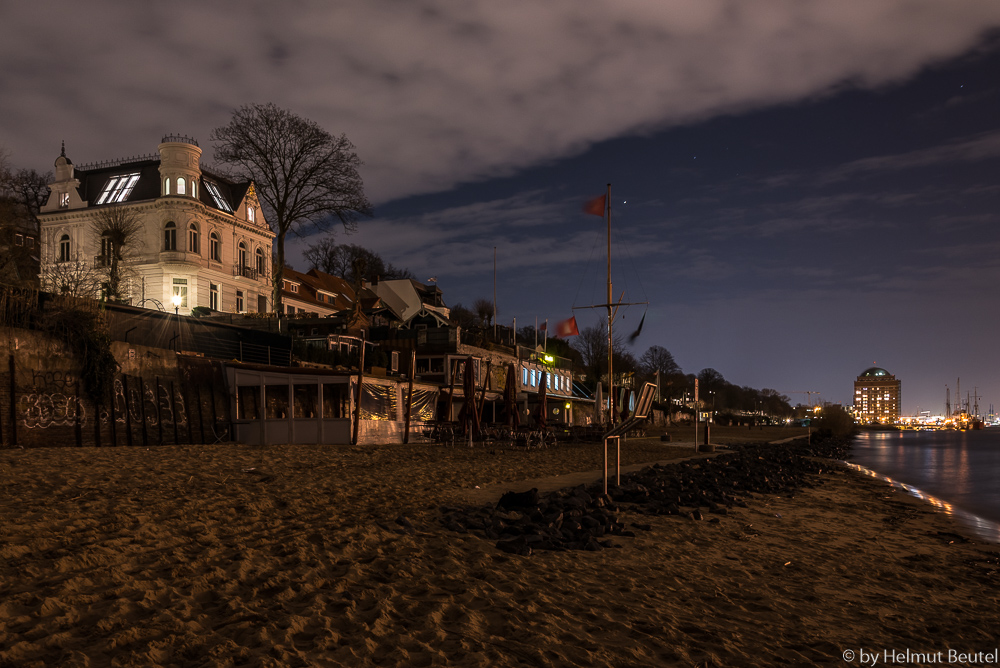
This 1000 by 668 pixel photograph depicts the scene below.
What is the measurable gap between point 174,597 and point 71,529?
7.35ft

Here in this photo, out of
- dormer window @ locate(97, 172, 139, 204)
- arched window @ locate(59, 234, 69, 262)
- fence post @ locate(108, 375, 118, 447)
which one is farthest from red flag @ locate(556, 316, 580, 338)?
arched window @ locate(59, 234, 69, 262)

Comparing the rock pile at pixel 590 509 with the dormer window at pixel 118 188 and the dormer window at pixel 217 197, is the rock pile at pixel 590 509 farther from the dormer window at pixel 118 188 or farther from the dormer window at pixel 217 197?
the dormer window at pixel 118 188

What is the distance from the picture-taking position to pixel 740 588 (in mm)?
6008

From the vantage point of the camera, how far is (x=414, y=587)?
17.3ft

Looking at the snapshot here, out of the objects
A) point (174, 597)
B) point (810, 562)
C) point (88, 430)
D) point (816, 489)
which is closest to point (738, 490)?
point (816, 489)

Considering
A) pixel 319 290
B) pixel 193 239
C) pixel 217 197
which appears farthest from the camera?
pixel 319 290

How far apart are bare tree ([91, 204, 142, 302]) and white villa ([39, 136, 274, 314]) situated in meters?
0.39

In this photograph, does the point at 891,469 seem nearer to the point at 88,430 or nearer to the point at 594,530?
the point at 594,530

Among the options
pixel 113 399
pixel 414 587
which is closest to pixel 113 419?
pixel 113 399

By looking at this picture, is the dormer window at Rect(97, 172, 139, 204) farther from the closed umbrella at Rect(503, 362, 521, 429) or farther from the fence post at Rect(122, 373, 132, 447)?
the closed umbrella at Rect(503, 362, 521, 429)

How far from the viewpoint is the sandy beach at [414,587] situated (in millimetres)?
4102

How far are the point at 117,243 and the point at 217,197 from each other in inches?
577

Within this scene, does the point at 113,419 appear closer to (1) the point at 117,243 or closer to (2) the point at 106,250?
(1) the point at 117,243

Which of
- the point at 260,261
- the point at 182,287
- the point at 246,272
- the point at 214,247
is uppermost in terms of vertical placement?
the point at 214,247
